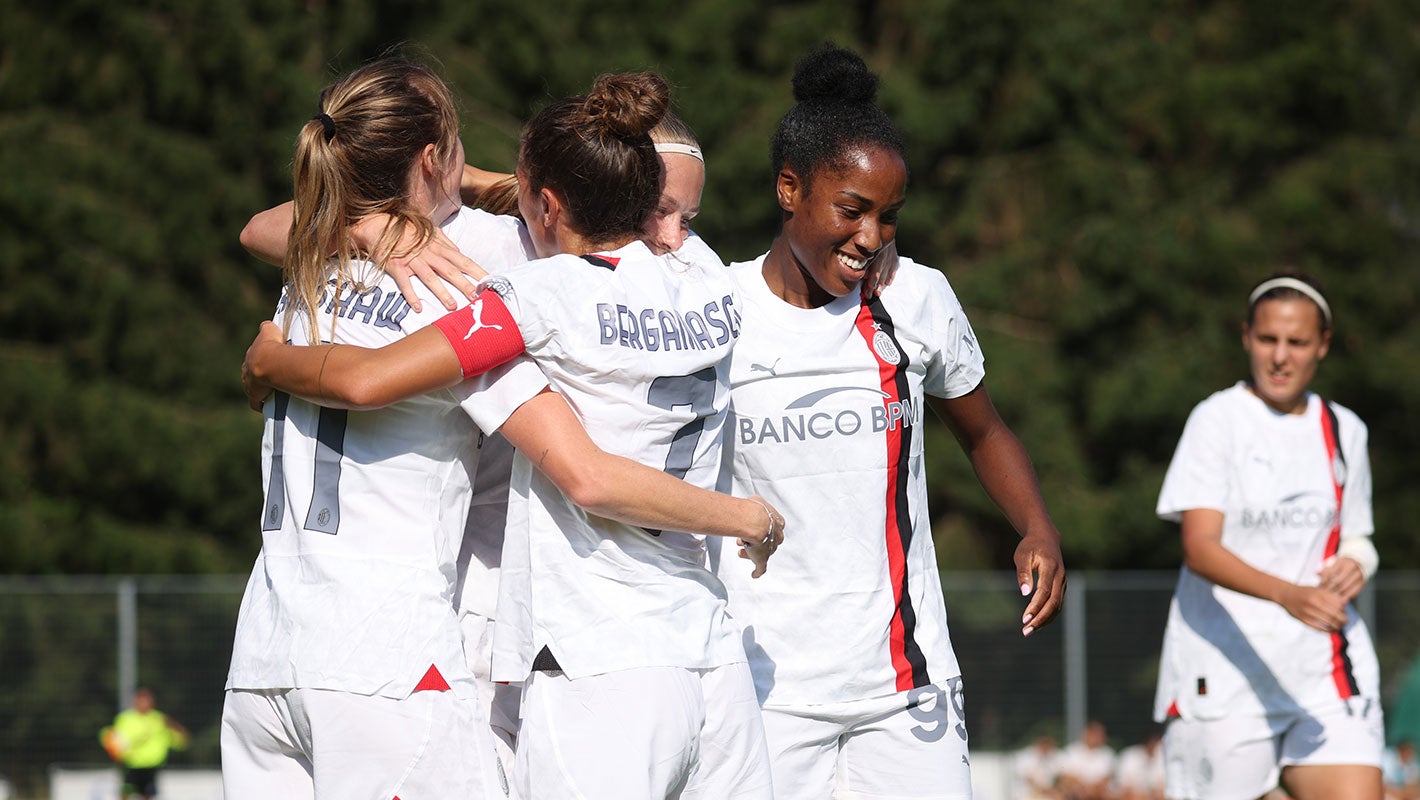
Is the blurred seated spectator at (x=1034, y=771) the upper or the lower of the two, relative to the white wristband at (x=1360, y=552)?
lower

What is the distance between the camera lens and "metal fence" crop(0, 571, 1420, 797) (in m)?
13.3

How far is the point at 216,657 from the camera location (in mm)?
13570

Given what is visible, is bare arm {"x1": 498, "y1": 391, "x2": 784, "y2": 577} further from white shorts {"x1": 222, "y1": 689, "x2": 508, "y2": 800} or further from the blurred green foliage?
the blurred green foliage

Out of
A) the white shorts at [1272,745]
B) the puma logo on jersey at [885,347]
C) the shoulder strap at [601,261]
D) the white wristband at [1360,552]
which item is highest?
the shoulder strap at [601,261]

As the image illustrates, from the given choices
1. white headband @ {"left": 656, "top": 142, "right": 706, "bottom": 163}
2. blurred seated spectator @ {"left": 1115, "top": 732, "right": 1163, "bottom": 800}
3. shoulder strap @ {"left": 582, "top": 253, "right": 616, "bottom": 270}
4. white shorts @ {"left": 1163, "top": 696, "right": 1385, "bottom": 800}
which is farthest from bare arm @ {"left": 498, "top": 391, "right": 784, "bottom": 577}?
blurred seated spectator @ {"left": 1115, "top": 732, "right": 1163, "bottom": 800}

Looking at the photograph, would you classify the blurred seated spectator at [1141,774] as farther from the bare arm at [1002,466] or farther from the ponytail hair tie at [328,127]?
the ponytail hair tie at [328,127]

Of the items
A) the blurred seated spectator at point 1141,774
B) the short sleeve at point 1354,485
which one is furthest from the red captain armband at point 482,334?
the blurred seated spectator at point 1141,774

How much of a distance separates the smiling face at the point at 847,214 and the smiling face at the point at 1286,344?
2.22 meters

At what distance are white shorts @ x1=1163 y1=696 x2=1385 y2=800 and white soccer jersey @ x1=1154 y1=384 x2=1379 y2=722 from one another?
45 mm

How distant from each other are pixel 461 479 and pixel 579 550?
318mm

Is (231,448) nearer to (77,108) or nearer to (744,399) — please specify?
(77,108)

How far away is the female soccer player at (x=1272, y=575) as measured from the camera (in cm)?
519

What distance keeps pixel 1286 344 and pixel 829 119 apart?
2.40 metres

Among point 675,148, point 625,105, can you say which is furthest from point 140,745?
point 625,105
